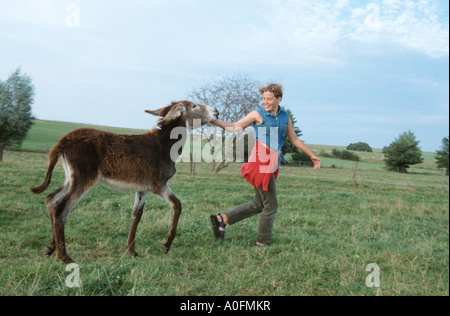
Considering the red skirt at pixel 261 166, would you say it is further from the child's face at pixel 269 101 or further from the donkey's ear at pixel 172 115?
the donkey's ear at pixel 172 115

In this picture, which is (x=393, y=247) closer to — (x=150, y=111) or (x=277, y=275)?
(x=277, y=275)

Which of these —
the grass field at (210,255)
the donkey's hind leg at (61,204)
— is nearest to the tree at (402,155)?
the grass field at (210,255)

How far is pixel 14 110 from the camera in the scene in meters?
7.58

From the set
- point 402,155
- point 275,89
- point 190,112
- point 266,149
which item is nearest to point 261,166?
point 266,149

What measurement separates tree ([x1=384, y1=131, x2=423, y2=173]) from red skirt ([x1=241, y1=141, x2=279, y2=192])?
56.8 metres

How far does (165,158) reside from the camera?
14.7 feet

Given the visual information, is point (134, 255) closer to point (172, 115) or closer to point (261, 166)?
point (172, 115)

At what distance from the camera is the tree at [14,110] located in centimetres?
746

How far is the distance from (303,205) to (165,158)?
21.4ft

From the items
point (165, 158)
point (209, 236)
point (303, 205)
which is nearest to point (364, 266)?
point (209, 236)

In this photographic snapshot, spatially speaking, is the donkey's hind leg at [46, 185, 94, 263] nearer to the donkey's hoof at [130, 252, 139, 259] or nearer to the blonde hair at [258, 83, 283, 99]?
the donkey's hoof at [130, 252, 139, 259]

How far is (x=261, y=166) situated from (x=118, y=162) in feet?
7.21

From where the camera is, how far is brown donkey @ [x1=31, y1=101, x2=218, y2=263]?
3.79 m

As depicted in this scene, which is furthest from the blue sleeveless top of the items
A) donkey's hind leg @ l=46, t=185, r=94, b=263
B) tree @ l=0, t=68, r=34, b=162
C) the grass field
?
tree @ l=0, t=68, r=34, b=162
